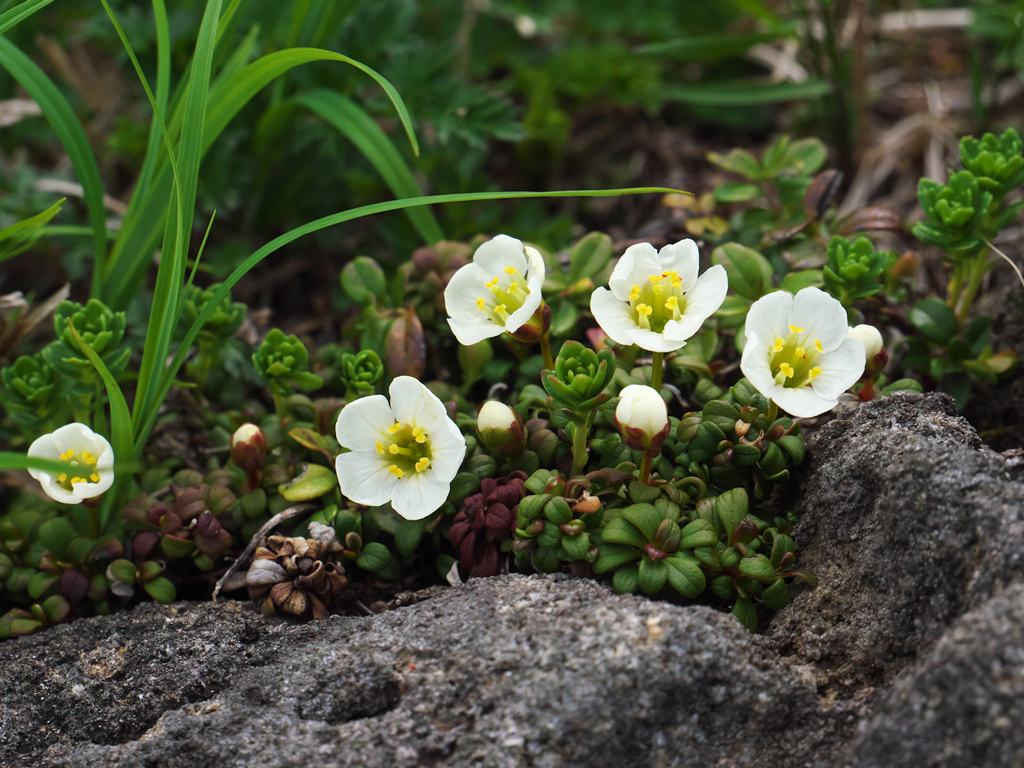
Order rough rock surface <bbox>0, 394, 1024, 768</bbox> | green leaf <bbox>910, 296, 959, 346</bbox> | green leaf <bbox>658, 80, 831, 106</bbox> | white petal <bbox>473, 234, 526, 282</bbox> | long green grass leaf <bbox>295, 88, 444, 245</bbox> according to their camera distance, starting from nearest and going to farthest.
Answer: rough rock surface <bbox>0, 394, 1024, 768</bbox>
white petal <bbox>473, 234, 526, 282</bbox>
green leaf <bbox>910, 296, 959, 346</bbox>
long green grass leaf <bbox>295, 88, 444, 245</bbox>
green leaf <bbox>658, 80, 831, 106</bbox>

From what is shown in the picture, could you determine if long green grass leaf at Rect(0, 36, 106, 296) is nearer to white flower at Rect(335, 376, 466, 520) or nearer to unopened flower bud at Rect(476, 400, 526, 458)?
white flower at Rect(335, 376, 466, 520)

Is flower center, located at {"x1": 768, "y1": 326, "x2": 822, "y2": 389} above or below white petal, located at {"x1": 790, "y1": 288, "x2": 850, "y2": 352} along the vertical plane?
below

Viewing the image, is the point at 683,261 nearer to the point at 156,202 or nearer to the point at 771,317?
the point at 771,317

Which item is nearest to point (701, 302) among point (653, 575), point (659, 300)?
point (659, 300)

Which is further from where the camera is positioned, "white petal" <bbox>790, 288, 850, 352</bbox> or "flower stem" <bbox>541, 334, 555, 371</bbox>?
"flower stem" <bbox>541, 334, 555, 371</bbox>

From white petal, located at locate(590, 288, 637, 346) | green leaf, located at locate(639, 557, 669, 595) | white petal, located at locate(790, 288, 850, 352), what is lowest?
green leaf, located at locate(639, 557, 669, 595)

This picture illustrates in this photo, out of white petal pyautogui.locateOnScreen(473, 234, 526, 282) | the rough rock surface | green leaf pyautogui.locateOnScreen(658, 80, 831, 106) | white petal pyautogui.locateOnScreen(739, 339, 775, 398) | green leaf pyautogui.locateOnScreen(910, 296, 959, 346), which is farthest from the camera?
green leaf pyautogui.locateOnScreen(658, 80, 831, 106)

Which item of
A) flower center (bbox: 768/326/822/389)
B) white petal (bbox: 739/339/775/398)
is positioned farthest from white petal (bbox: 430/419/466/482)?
flower center (bbox: 768/326/822/389)
